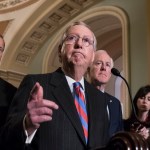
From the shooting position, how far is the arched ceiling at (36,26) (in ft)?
23.7

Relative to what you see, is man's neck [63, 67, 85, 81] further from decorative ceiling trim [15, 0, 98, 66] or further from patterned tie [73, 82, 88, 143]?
decorative ceiling trim [15, 0, 98, 66]

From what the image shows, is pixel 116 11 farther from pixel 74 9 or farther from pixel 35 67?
pixel 35 67

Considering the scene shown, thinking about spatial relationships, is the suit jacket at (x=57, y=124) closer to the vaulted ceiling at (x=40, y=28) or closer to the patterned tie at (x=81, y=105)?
the patterned tie at (x=81, y=105)

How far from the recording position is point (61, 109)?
1535mm

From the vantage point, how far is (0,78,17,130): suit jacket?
1914 mm

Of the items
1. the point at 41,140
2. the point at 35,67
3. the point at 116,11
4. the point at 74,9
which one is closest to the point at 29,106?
the point at 41,140

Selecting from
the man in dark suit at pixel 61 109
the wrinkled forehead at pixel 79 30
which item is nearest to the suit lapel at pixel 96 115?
the man in dark suit at pixel 61 109

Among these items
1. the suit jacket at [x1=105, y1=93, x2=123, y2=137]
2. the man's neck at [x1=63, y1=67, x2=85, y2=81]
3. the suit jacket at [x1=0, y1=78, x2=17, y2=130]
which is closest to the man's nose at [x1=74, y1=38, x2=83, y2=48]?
the man's neck at [x1=63, y1=67, x2=85, y2=81]

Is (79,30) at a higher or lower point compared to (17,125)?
higher

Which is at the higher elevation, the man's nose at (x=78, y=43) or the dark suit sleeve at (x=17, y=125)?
the man's nose at (x=78, y=43)

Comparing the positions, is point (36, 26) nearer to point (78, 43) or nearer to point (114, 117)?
point (114, 117)

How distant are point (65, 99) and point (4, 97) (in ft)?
1.95

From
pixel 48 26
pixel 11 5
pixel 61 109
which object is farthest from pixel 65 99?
pixel 11 5

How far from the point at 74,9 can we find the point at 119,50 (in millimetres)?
2237
